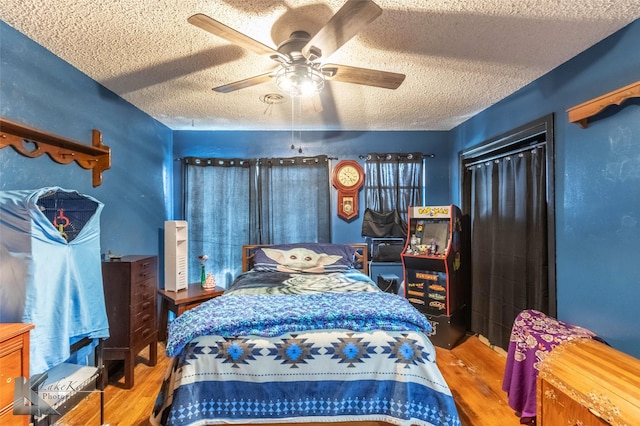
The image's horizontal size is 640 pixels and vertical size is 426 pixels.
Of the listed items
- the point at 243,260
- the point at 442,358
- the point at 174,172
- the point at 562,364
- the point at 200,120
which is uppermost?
the point at 200,120

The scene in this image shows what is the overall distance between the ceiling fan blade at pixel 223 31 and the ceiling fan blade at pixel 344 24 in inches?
10.3

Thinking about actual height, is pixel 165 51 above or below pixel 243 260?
above

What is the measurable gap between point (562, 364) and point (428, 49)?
207 cm

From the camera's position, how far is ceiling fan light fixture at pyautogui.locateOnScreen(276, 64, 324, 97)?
1.84 m

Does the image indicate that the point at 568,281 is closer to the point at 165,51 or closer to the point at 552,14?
the point at 552,14

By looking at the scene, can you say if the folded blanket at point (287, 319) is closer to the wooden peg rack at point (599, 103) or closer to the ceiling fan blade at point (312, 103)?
the ceiling fan blade at point (312, 103)

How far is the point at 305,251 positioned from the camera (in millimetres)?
3627

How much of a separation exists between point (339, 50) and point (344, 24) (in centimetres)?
72

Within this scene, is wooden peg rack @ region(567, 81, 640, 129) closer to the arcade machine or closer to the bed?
the arcade machine

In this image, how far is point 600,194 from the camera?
2041mm

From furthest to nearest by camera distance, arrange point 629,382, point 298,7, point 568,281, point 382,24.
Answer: point 568,281 < point 382,24 < point 298,7 < point 629,382

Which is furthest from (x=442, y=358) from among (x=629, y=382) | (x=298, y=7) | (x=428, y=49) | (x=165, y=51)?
(x=165, y=51)

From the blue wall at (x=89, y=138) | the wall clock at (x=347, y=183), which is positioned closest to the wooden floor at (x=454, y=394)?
the blue wall at (x=89, y=138)

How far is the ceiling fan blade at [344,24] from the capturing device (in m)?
1.30
